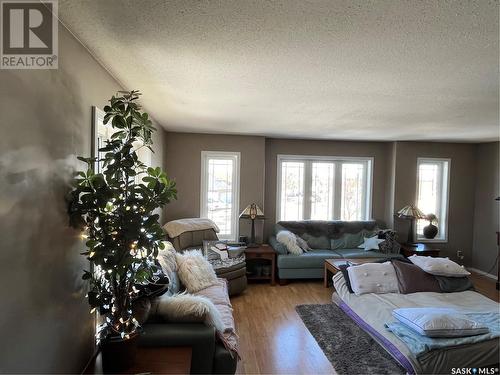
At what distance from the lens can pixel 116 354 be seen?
1.68 meters

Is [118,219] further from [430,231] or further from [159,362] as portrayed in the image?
[430,231]

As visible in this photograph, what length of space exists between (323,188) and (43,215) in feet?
16.1

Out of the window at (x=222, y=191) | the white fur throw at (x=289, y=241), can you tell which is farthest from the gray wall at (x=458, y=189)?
the window at (x=222, y=191)

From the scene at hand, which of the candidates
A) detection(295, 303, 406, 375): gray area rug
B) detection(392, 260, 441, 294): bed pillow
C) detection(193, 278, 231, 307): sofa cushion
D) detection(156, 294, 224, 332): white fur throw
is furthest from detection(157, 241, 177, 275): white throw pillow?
detection(392, 260, 441, 294): bed pillow

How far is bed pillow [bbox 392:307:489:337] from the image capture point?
2.38 metres

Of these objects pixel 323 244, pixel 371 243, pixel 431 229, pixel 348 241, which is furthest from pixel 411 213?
pixel 323 244

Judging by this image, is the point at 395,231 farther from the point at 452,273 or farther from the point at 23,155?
the point at 23,155

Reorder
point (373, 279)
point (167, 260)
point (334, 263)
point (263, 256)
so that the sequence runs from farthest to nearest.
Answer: point (263, 256) → point (334, 263) → point (373, 279) → point (167, 260)

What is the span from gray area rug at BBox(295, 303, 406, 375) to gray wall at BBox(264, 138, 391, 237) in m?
2.09

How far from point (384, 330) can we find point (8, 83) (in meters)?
3.09

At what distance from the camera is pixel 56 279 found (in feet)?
4.86

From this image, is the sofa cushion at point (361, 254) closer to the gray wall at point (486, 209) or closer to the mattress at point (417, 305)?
the mattress at point (417, 305)

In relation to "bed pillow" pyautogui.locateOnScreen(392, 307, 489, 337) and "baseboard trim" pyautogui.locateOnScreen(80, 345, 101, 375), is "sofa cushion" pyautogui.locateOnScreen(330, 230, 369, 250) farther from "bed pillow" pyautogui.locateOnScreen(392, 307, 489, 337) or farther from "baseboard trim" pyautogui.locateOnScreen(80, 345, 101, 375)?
"baseboard trim" pyautogui.locateOnScreen(80, 345, 101, 375)

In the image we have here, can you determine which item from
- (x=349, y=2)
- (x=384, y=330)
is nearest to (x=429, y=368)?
(x=384, y=330)
